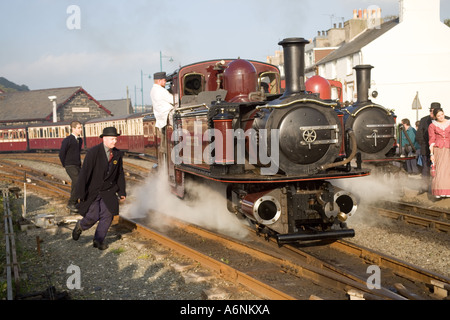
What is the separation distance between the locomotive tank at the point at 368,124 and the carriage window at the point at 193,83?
3.52 meters

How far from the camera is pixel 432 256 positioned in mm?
6672

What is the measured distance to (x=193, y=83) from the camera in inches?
357

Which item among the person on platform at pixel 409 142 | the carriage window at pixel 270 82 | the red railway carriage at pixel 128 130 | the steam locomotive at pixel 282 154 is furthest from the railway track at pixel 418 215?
the red railway carriage at pixel 128 130

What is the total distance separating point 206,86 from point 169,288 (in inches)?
174

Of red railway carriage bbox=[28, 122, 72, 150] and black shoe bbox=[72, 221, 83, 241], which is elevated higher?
red railway carriage bbox=[28, 122, 72, 150]

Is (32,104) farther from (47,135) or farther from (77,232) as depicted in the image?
(77,232)

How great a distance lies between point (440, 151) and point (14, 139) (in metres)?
34.8

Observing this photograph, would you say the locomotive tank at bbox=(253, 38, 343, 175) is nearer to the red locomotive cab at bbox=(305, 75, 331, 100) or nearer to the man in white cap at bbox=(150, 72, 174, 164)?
the man in white cap at bbox=(150, 72, 174, 164)

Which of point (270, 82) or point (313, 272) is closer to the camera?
point (313, 272)

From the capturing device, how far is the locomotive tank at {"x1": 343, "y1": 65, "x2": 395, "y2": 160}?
415 inches

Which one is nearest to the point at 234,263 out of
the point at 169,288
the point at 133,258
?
the point at 169,288

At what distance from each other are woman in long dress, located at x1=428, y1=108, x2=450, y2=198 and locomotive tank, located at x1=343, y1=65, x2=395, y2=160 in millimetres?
966

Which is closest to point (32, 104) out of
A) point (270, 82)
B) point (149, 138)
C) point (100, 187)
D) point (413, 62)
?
point (149, 138)

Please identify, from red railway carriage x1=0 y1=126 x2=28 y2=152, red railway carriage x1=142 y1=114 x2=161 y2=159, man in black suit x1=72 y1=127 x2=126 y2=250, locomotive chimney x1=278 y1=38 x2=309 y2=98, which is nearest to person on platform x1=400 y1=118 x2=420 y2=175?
locomotive chimney x1=278 y1=38 x2=309 y2=98
